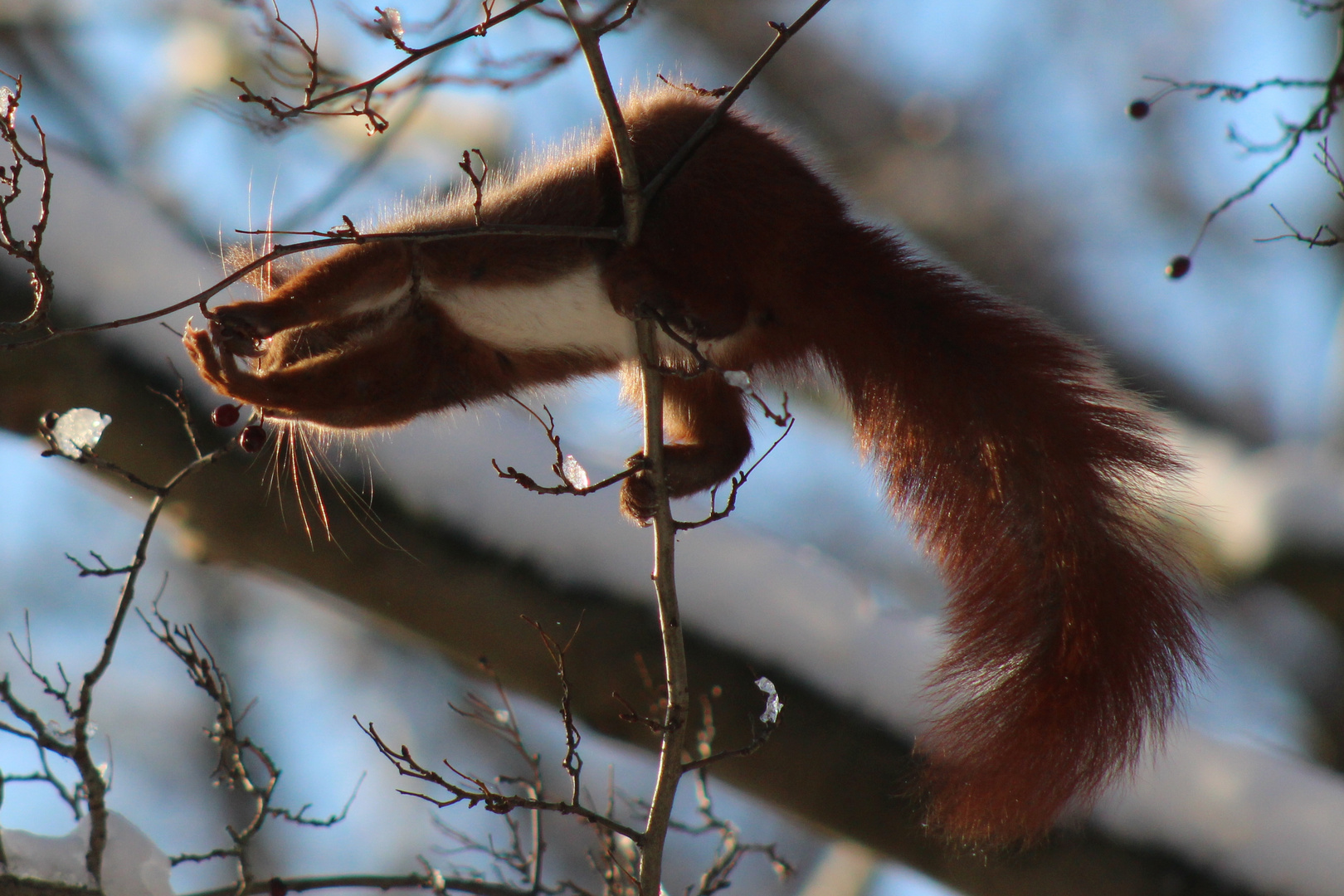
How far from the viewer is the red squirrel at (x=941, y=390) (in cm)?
142

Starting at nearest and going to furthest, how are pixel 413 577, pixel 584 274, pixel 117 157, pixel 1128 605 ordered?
pixel 1128 605
pixel 584 274
pixel 413 577
pixel 117 157

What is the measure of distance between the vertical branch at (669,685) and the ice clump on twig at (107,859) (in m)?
0.77

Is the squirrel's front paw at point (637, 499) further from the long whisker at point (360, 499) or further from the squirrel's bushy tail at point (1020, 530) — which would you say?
the long whisker at point (360, 499)

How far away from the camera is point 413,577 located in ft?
7.47

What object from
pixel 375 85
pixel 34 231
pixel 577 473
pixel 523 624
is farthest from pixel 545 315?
pixel 523 624

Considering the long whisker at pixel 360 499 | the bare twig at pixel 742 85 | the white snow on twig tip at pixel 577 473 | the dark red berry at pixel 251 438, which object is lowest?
the dark red berry at pixel 251 438

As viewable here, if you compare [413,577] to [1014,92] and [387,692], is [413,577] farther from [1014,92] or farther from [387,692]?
[1014,92]

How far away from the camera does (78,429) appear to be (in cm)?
145

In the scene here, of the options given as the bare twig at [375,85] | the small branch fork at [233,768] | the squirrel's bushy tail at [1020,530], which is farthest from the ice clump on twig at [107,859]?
the squirrel's bushy tail at [1020,530]

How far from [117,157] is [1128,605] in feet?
17.7

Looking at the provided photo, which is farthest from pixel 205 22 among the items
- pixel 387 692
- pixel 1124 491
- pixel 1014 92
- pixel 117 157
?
pixel 1124 491

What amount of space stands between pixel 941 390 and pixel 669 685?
1.90ft

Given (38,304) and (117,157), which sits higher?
(117,157)

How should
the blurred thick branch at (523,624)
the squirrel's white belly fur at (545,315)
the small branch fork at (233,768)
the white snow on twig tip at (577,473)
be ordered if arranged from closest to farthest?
the small branch fork at (233,768) → the white snow on twig tip at (577,473) → the squirrel's white belly fur at (545,315) → the blurred thick branch at (523,624)
